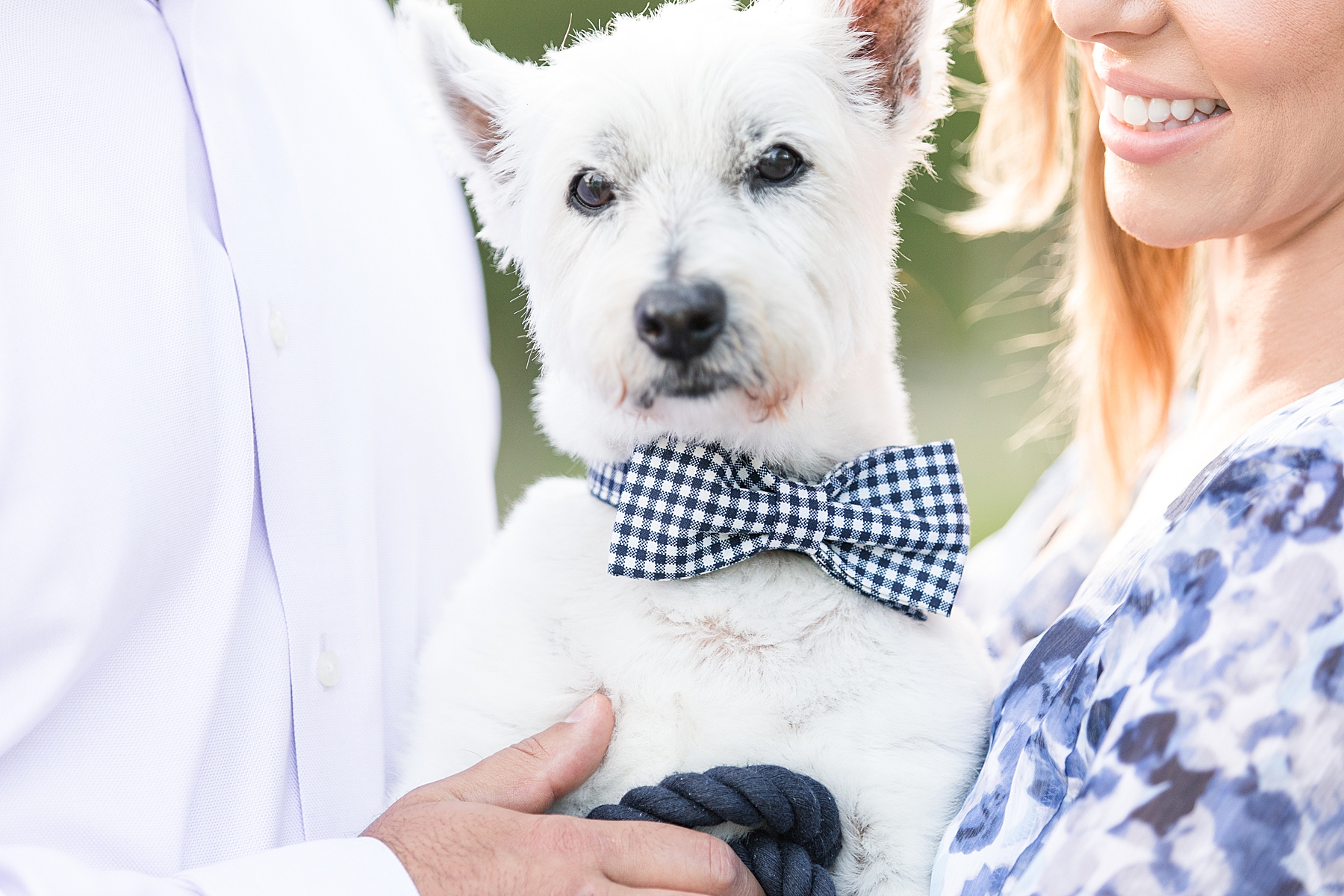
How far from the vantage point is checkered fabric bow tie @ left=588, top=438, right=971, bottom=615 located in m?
1.52

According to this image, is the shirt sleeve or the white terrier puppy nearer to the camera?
the shirt sleeve

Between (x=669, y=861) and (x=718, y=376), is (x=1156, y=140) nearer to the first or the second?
(x=718, y=376)

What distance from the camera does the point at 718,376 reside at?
150 cm

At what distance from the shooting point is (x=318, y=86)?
218 centimetres

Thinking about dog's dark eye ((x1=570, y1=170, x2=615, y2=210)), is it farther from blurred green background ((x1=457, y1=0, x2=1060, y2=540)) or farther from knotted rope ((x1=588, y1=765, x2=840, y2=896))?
blurred green background ((x1=457, y1=0, x2=1060, y2=540))

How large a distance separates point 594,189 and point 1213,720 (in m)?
1.21

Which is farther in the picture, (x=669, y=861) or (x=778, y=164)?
(x=778, y=164)

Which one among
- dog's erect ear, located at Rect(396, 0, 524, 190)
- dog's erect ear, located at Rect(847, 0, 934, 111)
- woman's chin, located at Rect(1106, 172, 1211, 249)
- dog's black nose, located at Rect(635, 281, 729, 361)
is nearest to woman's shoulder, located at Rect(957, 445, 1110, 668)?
woman's chin, located at Rect(1106, 172, 1211, 249)

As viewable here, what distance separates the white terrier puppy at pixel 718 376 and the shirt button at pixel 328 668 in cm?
15

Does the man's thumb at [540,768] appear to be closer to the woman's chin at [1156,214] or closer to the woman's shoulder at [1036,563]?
the woman's shoulder at [1036,563]

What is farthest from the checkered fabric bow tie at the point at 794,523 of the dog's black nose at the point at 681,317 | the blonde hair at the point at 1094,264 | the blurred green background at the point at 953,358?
the blurred green background at the point at 953,358

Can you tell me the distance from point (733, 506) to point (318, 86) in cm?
144

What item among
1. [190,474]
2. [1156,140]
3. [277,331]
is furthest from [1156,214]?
[190,474]

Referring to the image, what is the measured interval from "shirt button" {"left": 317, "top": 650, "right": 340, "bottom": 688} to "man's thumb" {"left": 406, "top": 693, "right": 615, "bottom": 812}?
32 centimetres
